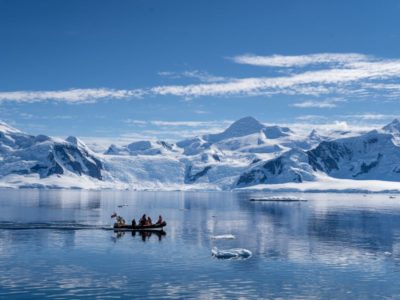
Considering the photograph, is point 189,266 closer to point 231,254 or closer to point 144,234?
point 231,254

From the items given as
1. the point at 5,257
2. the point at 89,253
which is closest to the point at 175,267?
the point at 89,253

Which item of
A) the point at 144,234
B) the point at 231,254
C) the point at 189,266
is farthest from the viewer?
the point at 144,234

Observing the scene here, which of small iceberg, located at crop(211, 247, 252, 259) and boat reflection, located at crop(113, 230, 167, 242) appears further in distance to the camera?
boat reflection, located at crop(113, 230, 167, 242)

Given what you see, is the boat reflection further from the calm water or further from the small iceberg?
the small iceberg

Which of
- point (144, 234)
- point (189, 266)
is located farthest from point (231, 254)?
point (144, 234)

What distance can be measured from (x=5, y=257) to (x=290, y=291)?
38528 millimetres

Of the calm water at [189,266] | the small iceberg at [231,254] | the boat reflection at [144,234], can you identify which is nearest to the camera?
the calm water at [189,266]

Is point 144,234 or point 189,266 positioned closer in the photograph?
point 189,266

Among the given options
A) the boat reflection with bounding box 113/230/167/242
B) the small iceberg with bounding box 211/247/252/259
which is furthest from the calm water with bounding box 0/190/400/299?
the small iceberg with bounding box 211/247/252/259

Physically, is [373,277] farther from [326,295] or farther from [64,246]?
[64,246]

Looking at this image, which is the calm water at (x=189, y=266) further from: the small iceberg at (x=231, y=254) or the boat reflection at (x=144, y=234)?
the small iceberg at (x=231, y=254)

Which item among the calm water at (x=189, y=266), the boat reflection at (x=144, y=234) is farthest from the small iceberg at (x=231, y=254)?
the boat reflection at (x=144, y=234)

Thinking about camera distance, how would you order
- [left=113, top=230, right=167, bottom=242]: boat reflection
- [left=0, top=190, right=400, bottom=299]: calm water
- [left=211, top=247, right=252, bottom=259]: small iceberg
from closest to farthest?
[left=0, top=190, right=400, bottom=299]: calm water
[left=211, top=247, right=252, bottom=259]: small iceberg
[left=113, top=230, right=167, bottom=242]: boat reflection

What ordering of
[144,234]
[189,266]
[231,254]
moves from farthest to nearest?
[144,234]
[231,254]
[189,266]
